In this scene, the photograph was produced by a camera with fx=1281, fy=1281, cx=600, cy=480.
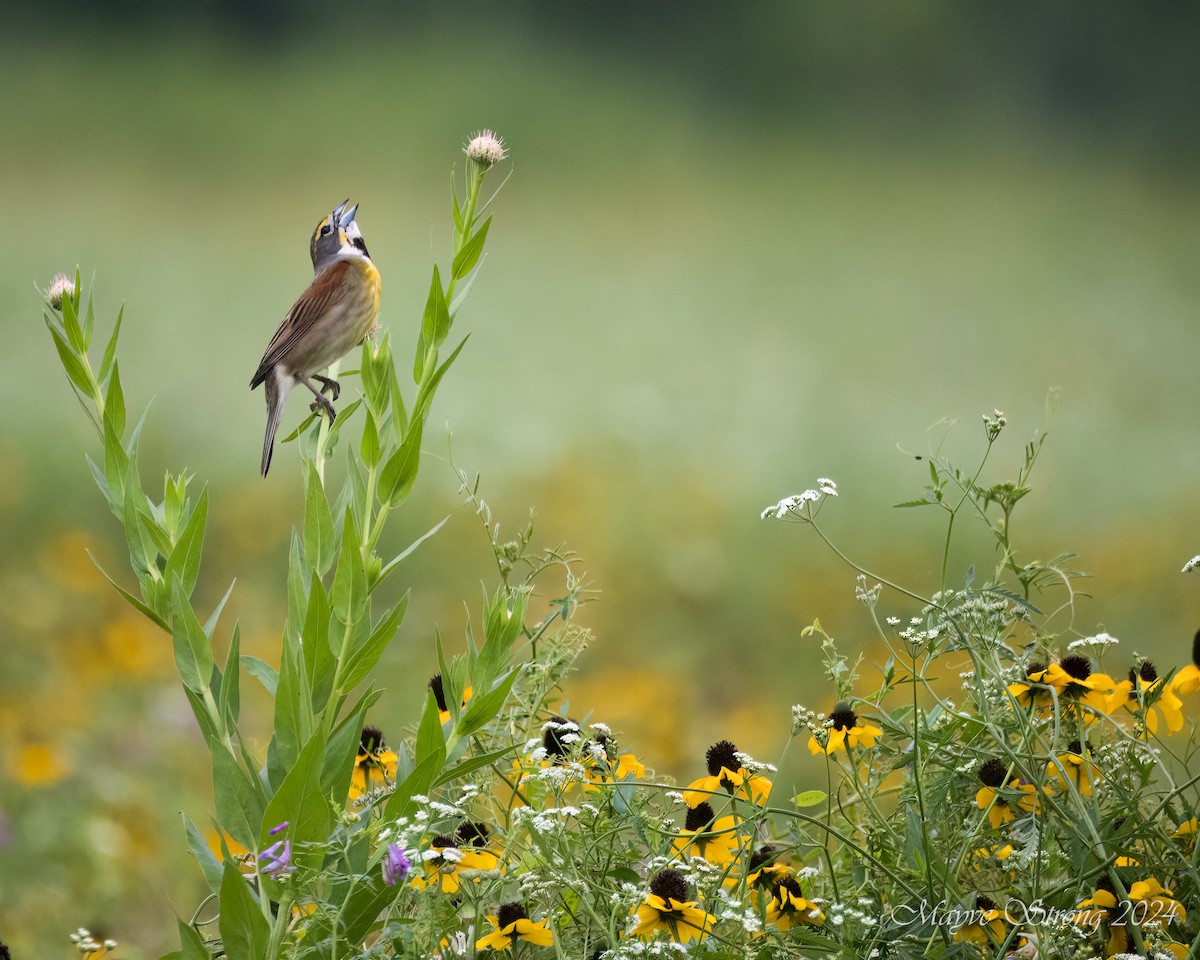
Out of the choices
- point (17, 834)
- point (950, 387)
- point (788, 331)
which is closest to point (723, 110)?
point (788, 331)

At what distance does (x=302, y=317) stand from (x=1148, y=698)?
0.48 metres

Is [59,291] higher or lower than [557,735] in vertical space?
higher

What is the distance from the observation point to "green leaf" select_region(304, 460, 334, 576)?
2.05ft

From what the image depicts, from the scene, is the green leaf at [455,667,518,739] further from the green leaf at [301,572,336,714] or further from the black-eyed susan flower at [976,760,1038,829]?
the black-eyed susan flower at [976,760,1038,829]

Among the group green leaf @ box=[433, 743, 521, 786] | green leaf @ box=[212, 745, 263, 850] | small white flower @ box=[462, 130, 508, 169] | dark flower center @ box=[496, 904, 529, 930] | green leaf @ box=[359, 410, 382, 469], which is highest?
small white flower @ box=[462, 130, 508, 169]

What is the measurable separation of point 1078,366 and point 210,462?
1.33 metres

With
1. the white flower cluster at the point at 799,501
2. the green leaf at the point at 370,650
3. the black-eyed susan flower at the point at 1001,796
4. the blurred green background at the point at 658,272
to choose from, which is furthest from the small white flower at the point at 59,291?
the blurred green background at the point at 658,272

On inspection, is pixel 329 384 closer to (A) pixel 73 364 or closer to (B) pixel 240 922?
(A) pixel 73 364

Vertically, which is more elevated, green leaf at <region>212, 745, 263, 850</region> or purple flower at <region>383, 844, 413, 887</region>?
green leaf at <region>212, 745, 263, 850</region>

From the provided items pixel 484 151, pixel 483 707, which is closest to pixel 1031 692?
pixel 483 707

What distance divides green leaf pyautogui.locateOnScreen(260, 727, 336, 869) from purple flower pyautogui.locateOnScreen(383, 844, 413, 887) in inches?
1.2

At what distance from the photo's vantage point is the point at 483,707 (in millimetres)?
604

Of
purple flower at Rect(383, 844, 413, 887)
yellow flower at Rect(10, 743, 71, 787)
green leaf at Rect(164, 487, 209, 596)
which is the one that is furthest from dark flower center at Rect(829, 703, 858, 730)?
yellow flower at Rect(10, 743, 71, 787)

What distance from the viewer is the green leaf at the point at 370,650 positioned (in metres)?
0.61
